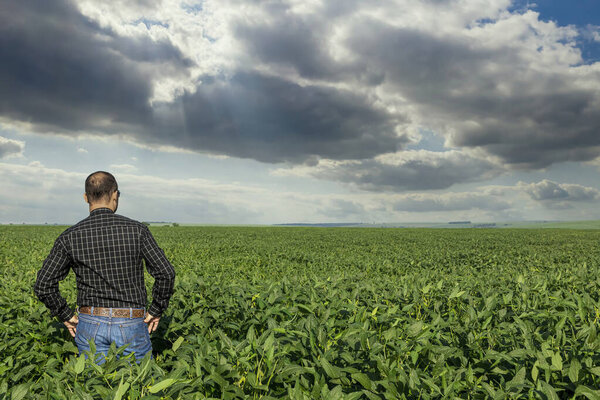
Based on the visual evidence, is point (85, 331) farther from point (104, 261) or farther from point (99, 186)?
point (99, 186)

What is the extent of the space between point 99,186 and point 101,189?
36 mm

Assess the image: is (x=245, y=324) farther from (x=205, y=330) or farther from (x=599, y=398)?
(x=599, y=398)

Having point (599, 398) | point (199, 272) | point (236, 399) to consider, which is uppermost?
point (599, 398)

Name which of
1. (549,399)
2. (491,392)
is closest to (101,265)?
(491,392)

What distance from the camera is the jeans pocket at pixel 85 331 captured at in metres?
→ 3.85

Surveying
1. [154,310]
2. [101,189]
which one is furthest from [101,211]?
[154,310]

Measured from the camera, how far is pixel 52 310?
4078 millimetres

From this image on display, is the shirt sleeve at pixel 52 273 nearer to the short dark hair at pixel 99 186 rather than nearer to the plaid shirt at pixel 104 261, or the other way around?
the plaid shirt at pixel 104 261

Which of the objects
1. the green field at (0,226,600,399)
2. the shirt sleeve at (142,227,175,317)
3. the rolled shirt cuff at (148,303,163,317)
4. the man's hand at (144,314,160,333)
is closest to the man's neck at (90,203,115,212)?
the shirt sleeve at (142,227,175,317)

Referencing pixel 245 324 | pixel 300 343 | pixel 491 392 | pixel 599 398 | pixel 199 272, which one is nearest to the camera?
pixel 599 398

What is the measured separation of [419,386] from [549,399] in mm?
748

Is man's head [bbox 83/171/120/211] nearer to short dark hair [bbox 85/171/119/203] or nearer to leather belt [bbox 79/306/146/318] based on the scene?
short dark hair [bbox 85/171/119/203]

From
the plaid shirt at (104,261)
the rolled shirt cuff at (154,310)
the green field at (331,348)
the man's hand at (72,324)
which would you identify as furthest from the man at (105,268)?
the green field at (331,348)

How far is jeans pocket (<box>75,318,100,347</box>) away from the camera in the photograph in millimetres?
3846
